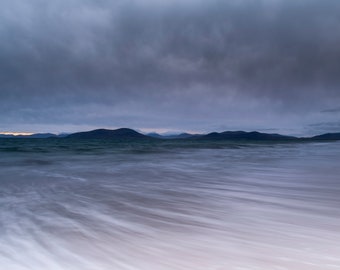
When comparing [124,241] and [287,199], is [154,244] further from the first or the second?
[287,199]

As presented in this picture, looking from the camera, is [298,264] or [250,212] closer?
[298,264]

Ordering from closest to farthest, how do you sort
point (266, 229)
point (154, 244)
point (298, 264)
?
point (298, 264)
point (154, 244)
point (266, 229)

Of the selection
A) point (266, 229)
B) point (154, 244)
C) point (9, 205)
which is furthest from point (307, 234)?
point (9, 205)

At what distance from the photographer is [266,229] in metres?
2.80

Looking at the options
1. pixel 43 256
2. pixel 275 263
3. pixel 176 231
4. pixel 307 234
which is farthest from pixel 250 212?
pixel 43 256

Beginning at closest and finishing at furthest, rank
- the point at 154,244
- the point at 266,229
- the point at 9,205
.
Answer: the point at 154,244
the point at 266,229
the point at 9,205

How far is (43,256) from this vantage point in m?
2.30

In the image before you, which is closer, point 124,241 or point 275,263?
point 275,263

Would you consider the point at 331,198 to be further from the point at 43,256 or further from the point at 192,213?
the point at 43,256

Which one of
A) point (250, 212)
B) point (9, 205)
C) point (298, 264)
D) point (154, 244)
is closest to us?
point (298, 264)

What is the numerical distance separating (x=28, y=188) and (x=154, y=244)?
187 inches

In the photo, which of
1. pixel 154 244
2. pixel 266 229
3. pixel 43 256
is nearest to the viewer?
pixel 43 256

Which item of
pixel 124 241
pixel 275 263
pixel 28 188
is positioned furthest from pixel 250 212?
pixel 28 188

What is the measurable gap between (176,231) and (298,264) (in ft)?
4.23
